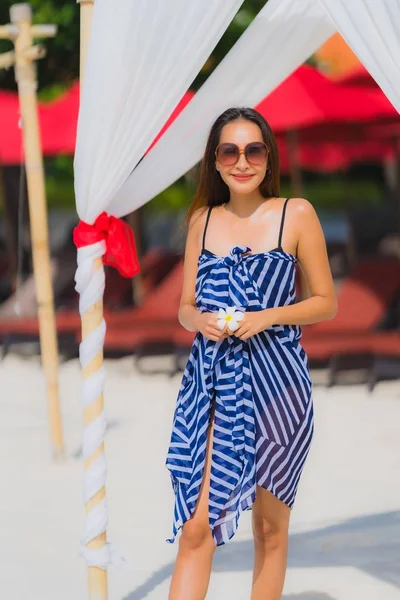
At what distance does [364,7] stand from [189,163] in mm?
812

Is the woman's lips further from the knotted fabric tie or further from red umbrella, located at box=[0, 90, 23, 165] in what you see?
red umbrella, located at box=[0, 90, 23, 165]

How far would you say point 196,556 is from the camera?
376 cm

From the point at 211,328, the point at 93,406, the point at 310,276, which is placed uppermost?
the point at 310,276

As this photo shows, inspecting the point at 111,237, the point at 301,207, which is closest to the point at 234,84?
the point at 111,237

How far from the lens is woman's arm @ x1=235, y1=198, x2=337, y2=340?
3.76 meters

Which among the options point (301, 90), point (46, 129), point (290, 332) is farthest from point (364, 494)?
point (46, 129)

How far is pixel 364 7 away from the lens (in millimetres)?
4164

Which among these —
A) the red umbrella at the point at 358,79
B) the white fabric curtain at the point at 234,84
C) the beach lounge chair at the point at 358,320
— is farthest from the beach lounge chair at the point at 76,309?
the white fabric curtain at the point at 234,84

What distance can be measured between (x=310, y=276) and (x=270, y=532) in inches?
31.4

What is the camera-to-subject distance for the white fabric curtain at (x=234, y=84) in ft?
14.5

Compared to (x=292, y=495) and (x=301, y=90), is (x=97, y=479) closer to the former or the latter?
(x=292, y=495)

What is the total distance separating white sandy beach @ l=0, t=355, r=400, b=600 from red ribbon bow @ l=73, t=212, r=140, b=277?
4.28 feet

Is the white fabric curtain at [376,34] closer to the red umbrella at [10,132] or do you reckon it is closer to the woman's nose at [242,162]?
the woman's nose at [242,162]

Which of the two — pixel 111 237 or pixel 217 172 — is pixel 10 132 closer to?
pixel 111 237
